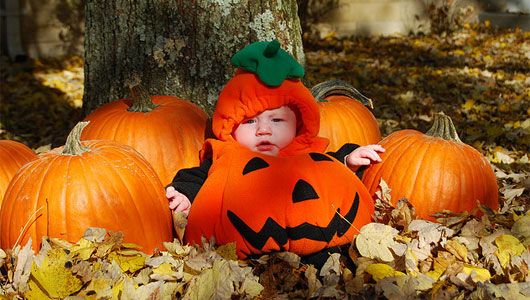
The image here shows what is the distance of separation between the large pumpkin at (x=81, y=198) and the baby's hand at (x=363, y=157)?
1044mm

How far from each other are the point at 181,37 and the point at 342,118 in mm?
1140

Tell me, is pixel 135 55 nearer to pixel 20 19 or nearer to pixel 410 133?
pixel 410 133

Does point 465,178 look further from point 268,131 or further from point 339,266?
point 268,131

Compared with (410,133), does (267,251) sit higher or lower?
lower

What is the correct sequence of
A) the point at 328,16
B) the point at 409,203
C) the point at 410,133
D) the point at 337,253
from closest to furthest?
the point at 337,253, the point at 409,203, the point at 410,133, the point at 328,16

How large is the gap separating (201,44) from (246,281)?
184 centimetres

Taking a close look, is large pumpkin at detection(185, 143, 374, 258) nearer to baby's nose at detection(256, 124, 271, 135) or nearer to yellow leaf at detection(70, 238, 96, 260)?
baby's nose at detection(256, 124, 271, 135)

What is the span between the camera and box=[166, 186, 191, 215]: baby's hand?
9.89ft

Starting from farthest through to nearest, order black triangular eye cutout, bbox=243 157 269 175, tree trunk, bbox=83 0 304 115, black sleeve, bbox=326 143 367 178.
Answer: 1. tree trunk, bbox=83 0 304 115
2. black sleeve, bbox=326 143 367 178
3. black triangular eye cutout, bbox=243 157 269 175

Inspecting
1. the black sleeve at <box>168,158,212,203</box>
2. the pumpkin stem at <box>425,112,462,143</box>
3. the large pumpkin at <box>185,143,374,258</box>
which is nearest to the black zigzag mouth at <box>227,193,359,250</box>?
the large pumpkin at <box>185,143,374,258</box>

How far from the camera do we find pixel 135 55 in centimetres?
395

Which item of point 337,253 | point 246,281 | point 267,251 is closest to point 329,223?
point 337,253

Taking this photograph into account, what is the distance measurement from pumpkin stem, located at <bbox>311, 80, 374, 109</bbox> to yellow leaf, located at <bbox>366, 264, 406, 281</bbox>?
1509mm

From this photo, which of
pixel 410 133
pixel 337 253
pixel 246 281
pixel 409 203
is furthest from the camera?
pixel 410 133
